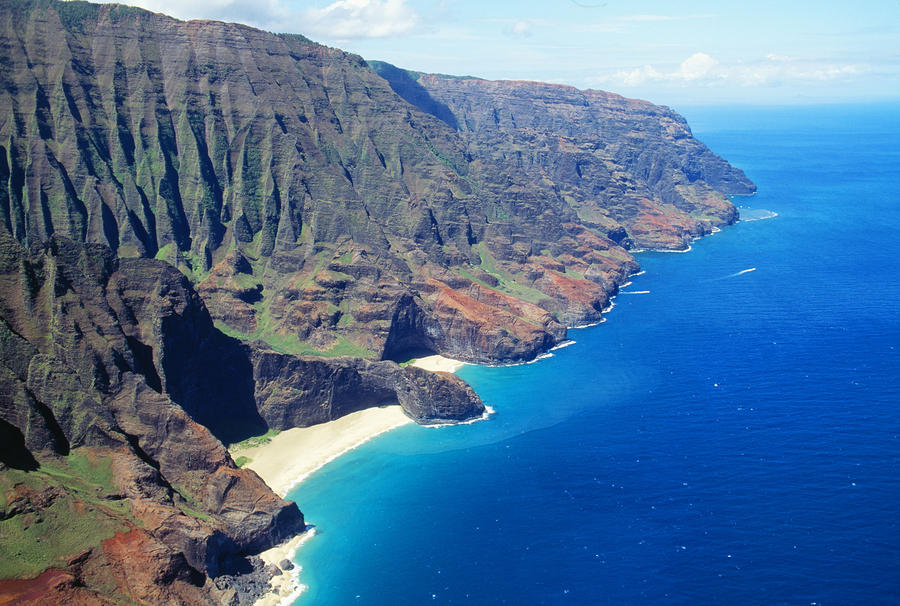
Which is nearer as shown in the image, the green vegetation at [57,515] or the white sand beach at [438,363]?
the green vegetation at [57,515]

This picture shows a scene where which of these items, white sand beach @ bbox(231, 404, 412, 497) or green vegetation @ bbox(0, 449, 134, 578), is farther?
white sand beach @ bbox(231, 404, 412, 497)

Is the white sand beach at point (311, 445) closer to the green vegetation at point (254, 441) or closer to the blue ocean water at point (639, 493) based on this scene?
the green vegetation at point (254, 441)

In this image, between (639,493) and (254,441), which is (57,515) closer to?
(254,441)

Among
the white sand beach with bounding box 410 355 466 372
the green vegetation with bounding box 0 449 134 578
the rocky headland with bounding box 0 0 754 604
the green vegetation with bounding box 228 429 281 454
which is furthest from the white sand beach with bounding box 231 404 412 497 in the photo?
the green vegetation with bounding box 0 449 134 578

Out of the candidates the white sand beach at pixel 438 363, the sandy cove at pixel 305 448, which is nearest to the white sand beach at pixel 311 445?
the sandy cove at pixel 305 448

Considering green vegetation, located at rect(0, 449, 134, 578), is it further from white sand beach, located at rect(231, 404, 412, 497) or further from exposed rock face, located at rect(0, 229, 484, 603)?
white sand beach, located at rect(231, 404, 412, 497)

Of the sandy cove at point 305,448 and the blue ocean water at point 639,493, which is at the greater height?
the blue ocean water at point 639,493

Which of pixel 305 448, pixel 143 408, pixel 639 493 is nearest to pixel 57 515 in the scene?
Result: pixel 143 408

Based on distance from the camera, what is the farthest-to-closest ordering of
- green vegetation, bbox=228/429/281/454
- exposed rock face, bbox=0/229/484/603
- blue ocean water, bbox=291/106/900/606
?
green vegetation, bbox=228/429/281/454 → blue ocean water, bbox=291/106/900/606 → exposed rock face, bbox=0/229/484/603
